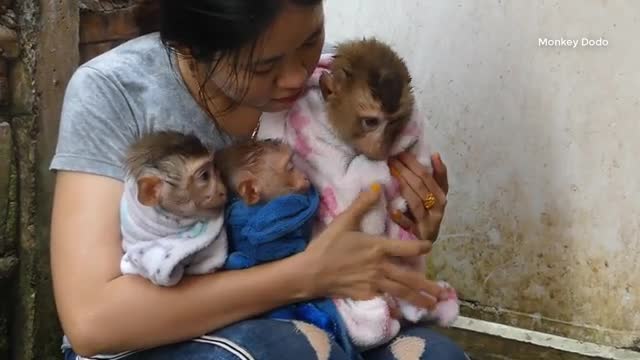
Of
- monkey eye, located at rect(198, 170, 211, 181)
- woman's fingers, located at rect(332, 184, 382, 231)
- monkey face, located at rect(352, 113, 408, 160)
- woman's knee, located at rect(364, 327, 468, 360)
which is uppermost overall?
monkey face, located at rect(352, 113, 408, 160)

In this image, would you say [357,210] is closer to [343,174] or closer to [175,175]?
[343,174]

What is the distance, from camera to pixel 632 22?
2.20 metres

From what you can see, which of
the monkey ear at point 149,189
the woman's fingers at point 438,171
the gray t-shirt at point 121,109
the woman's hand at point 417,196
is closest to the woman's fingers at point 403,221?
the woman's hand at point 417,196

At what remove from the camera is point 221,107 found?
1703mm

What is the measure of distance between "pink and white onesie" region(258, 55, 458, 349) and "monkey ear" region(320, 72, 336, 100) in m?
0.02

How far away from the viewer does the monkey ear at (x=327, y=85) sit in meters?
1.64

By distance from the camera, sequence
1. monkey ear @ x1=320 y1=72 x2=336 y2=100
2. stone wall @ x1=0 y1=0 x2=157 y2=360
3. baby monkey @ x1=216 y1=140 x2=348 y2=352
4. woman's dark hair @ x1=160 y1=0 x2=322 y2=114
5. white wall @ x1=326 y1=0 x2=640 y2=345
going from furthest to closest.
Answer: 1. white wall @ x1=326 y1=0 x2=640 y2=345
2. stone wall @ x1=0 y1=0 x2=157 y2=360
3. monkey ear @ x1=320 y1=72 x2=336 y2=100
4. baby monkey @ x1=216 y1=140 x2=348 y2=352
5. woman's dark hair @ x1=160 y1=0 x2=322 y2=114

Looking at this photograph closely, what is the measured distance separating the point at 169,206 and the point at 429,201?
0.52 m

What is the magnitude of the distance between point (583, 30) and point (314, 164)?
0.96 meters

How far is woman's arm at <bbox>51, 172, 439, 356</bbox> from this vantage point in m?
1.50

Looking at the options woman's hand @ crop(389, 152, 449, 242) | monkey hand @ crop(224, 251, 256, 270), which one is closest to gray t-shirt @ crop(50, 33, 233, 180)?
monkey hand @ crop(224, 251, 256, 270)

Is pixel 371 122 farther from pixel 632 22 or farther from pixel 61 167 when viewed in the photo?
pixel 632 22

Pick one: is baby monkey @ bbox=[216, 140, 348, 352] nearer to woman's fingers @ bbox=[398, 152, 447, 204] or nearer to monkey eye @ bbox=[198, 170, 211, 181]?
monkey eye @ bbox=[198, 170, 211, 181]

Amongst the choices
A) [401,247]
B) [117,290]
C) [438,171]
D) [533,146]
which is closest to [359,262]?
[401,247]
